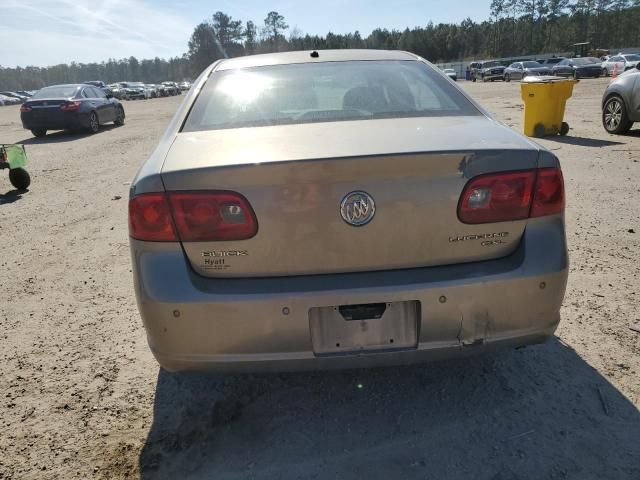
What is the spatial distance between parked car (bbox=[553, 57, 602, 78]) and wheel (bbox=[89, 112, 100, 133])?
37056 mm

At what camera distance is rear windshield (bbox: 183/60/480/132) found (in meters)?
2.60

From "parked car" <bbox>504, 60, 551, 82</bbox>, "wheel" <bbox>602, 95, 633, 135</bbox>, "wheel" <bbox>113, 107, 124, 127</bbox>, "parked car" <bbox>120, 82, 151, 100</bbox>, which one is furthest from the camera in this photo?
"parked car" <bbox>120, 82, 151, 100</bbox>

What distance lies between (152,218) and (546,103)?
413 inches

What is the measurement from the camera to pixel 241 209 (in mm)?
1917

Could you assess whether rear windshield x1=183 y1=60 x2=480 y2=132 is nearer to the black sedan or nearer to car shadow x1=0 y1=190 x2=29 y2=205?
car shadow x1=0 y1=190 x2=29 y2=205

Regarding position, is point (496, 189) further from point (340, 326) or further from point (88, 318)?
point (88, 318)

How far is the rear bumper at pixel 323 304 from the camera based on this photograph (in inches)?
76.4

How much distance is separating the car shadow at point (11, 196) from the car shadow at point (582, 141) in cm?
966

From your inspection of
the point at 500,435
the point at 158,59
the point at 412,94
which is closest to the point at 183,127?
the point at 412,94

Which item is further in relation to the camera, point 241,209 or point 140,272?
point 140,272

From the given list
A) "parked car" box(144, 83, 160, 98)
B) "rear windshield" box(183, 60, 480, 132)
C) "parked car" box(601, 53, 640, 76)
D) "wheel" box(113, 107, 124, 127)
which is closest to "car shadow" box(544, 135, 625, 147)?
"rear windshield" box(183, 60, 480, 132)

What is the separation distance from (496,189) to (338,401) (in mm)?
1282

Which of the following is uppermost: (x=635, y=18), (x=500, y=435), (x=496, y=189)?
(x=635, y=18)

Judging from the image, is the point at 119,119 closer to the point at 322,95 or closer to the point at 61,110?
the point at 61,110
